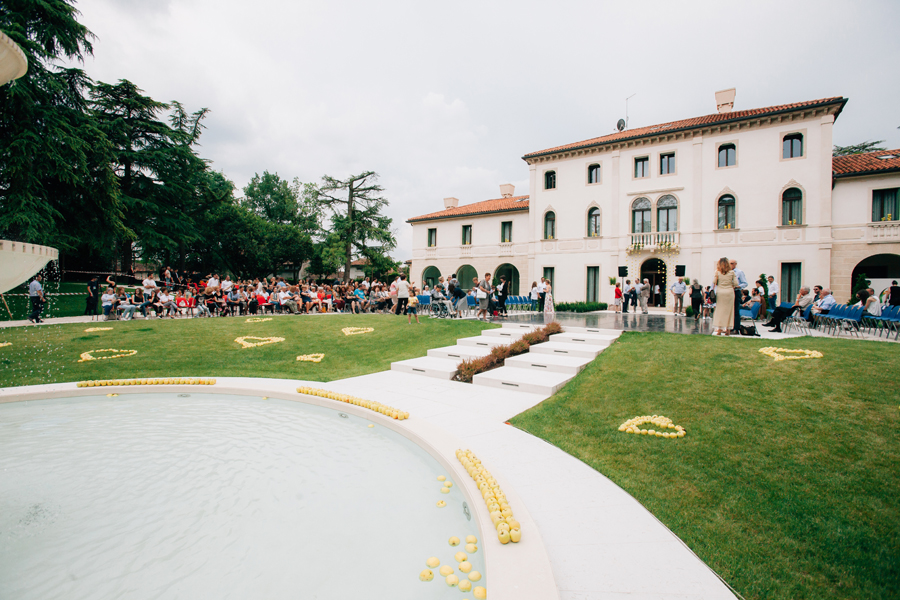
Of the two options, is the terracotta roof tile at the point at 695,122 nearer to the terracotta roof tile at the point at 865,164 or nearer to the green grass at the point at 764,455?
the terracotta roof tile at the point at 865,164

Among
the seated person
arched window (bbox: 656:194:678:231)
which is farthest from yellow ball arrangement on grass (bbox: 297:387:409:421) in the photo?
arched window (bbox: 656:194:678:231)

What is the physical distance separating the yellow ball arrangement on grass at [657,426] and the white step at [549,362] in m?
2.71

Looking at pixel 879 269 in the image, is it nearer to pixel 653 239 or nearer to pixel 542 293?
pixel 653 239

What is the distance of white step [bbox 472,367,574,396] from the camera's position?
725 cm

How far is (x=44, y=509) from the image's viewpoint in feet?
12.2

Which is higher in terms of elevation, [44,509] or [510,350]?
[510,350]

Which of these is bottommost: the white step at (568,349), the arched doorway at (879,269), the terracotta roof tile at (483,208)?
the white step at (568,349)

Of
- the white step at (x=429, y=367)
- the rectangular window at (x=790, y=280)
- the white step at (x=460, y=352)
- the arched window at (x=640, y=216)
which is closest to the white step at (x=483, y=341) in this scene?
the white step at (x=460, y=352)

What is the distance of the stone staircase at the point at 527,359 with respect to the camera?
7707 mm

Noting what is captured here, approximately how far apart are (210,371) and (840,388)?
11834 millimetres

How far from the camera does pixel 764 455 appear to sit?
13.9 feet

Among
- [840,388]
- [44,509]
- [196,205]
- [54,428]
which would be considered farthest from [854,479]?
[196,205]

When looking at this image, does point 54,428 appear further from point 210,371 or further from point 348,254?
point 348,254

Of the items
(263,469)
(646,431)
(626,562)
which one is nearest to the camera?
(626,562)
